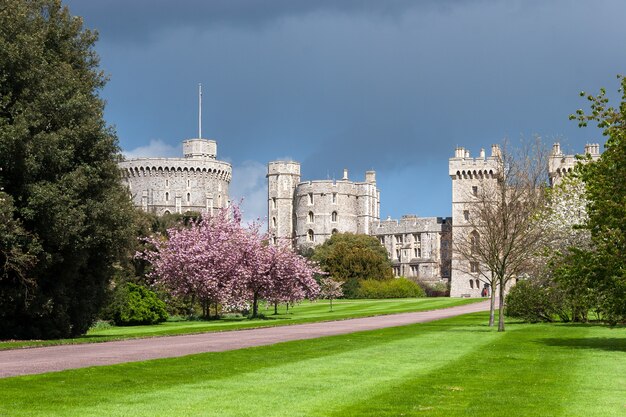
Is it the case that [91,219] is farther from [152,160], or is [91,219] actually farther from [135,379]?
[152,160]

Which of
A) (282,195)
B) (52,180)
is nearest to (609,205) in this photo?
(52,180)

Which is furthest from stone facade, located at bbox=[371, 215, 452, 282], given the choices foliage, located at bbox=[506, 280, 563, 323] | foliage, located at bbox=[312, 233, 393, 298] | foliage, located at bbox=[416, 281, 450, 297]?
foliage, located at bbox=[506, 280, 563, 323]

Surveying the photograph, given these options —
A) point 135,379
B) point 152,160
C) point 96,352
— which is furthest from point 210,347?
point 152,160

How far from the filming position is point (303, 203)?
141m

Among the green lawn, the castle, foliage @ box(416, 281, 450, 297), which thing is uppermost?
the castle

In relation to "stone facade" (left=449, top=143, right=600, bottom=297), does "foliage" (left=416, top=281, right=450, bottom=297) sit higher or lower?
lower

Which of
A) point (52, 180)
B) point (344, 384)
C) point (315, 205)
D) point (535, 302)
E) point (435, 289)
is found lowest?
point (435, 289)

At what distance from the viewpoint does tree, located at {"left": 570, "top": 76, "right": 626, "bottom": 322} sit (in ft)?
75.4

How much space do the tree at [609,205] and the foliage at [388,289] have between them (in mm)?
66478

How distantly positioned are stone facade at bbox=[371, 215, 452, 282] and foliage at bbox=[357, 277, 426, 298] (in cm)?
3283

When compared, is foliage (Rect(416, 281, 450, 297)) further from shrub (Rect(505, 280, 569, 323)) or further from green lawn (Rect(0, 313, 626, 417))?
green lawn (Rect(0, 313, 626, 417))

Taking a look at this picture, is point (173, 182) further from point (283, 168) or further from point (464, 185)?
point (464, 185)

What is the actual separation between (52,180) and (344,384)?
17.4 m

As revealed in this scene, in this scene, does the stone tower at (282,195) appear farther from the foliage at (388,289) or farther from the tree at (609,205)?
the tree at (609,205)
